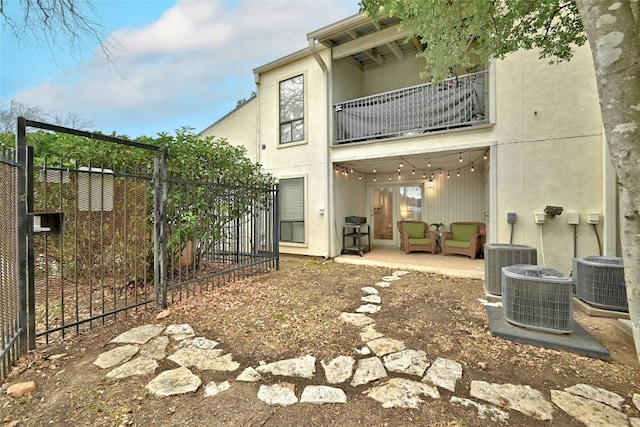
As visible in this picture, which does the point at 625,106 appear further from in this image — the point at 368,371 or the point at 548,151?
the point at 548,151

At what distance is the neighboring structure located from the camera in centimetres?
468

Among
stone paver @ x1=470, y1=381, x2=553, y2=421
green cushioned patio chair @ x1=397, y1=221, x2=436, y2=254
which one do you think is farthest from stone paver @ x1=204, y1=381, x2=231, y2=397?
green cushioned patio chair @ x1=397, y1=221, x2=436, y2=254

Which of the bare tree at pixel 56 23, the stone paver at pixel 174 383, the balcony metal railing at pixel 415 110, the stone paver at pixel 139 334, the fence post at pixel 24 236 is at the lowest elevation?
the stone paver at pixel 174 383

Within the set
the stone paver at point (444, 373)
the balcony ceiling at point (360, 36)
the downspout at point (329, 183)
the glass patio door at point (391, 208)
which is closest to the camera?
the stone paver at point (444, 373)

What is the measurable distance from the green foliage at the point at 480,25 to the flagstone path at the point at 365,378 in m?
4.21

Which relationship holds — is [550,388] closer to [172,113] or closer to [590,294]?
[590,294]

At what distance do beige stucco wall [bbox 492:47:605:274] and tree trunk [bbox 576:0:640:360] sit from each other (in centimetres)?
420

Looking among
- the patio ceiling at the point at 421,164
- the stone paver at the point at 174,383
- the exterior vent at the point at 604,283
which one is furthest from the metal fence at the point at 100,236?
the exterior vent at the point at 604,283

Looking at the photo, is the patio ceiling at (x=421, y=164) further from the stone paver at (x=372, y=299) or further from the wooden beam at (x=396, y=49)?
the stone paver at (x=372, y=299)

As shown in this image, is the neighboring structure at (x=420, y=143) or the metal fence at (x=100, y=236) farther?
the neighboring structure at (x=420, y=143)

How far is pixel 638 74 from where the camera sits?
54.1 inches

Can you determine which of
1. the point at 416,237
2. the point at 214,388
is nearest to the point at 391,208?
the point at 416,237

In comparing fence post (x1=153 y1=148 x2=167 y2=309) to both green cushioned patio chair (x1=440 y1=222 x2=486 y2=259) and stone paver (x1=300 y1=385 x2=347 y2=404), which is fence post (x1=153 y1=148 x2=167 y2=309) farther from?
green cushioned patio chair (x1=440 y1=222 x2=486 y2=259)

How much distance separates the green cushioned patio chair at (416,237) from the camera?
25.2 feet
